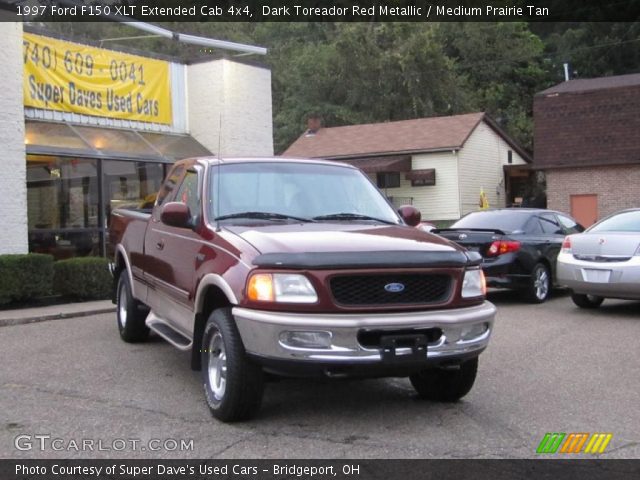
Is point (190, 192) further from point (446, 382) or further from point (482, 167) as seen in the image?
point (482, 167)

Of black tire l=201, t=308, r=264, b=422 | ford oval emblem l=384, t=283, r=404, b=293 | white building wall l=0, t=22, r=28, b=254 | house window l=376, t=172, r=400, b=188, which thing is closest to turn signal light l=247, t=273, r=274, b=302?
black tire l=201, t=308, r=264, b=422

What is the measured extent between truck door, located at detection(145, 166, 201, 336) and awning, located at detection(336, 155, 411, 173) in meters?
24.7

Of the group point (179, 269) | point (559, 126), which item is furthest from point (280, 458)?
point (559, 126)

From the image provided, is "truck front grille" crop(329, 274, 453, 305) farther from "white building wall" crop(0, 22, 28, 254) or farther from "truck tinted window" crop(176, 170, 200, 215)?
"white building wall" crop(0, 22, 28, 254)

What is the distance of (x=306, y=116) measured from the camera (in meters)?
47.7

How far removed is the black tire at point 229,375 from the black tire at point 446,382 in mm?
1400

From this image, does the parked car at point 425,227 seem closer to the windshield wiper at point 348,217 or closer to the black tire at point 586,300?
the windshield wiper at point 348,217

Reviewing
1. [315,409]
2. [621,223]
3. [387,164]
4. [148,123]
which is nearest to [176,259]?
[315,409]

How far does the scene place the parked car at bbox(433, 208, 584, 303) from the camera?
11.5 meters

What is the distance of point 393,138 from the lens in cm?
3428

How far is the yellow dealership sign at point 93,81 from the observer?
1422cm

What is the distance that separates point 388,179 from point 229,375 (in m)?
29.3

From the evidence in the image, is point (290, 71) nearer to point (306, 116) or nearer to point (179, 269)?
point (306, 116)

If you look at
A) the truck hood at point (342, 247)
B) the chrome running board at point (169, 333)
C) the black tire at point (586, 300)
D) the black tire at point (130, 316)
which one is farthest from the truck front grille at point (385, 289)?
the black tire at point (586, 300)
